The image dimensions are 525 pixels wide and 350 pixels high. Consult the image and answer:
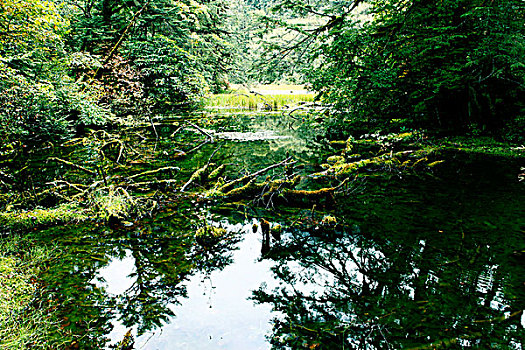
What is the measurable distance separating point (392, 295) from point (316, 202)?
260cm

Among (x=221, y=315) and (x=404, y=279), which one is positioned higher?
(x=404, y=279)

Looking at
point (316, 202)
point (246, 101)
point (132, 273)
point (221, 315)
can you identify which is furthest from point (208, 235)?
point (246, 101)

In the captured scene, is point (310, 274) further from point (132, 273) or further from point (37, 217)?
point (37, 217)

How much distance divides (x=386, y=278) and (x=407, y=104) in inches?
333

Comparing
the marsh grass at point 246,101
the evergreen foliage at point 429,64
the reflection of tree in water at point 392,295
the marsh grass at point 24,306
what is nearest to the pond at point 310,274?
the reflection of tree in water at point 392,295

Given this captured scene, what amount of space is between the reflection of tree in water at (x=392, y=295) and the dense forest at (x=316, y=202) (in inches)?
0.8

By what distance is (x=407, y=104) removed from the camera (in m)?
10.5

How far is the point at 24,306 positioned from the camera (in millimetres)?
3074

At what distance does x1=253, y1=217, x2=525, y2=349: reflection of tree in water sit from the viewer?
275 cm

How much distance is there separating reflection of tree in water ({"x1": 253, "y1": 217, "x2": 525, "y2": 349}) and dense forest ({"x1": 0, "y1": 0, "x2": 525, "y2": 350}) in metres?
0.02

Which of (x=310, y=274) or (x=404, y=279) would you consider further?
(x=310, y=274)

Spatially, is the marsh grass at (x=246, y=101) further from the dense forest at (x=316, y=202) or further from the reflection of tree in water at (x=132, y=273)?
the reflection of tree in water at (x=132, y=273)

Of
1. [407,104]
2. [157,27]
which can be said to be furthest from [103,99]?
[407,104]

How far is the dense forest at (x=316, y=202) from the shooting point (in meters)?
3.04
